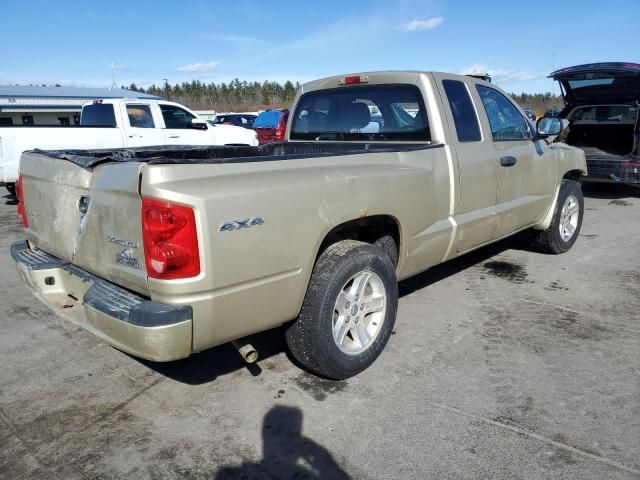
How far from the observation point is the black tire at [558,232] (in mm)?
5648

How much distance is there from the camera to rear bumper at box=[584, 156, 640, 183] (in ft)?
28.6

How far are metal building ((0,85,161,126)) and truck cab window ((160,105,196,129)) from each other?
20011mm

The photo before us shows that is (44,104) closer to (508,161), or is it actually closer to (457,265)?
(457,265)

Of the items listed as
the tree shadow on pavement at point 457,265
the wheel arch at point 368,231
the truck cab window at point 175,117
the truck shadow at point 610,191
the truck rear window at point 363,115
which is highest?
the truck rear window at point 363,115

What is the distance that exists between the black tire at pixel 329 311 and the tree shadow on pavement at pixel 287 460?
402mm

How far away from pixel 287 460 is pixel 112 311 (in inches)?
43.5

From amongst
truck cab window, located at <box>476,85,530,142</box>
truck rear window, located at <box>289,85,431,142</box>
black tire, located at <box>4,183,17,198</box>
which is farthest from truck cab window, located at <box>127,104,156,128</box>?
truck cab window, located at <box>476,85,530,142</box>

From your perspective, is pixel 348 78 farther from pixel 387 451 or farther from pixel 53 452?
pixel 53 452

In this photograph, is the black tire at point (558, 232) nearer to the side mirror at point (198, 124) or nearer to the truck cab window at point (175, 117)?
the side mirror at point (198, 124)

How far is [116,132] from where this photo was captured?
435 inches

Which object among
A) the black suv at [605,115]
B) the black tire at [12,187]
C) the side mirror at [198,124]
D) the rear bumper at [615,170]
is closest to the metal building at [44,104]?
the side mirror at [198,124]

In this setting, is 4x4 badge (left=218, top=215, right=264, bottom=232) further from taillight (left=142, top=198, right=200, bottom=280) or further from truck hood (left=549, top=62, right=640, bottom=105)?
truck hood (left=549, top=62, right=640, bottom=105)

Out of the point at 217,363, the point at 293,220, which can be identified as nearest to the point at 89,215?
the point at 293,220

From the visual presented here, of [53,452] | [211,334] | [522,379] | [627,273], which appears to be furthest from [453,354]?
[627,273]
